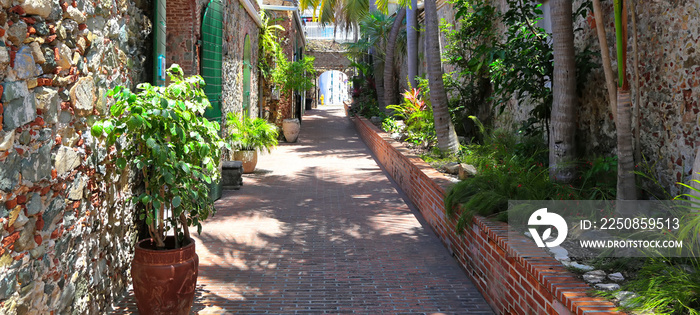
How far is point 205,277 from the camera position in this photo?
17.7 feet

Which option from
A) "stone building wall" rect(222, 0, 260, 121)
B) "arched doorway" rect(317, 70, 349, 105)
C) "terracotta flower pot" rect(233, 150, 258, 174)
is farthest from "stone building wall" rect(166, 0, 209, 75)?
"arched doorway" rect(317, 70, 349, 105)

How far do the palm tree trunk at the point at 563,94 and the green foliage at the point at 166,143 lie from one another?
3379 millimetres

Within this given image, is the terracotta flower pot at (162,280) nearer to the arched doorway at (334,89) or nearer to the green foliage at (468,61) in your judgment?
the green foliage at (468,61)

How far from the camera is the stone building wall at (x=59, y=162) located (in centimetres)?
306

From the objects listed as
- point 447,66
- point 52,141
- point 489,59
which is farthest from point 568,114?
point 447,66

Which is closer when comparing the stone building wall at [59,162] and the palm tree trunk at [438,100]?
the stone building wall at [59,162]

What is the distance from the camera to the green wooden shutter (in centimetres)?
565

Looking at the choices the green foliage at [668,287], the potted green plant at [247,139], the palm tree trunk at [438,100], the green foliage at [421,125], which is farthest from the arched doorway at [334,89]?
the green foliage at [668,287]

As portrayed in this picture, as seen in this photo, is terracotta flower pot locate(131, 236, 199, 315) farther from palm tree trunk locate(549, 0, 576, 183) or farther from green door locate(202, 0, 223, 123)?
green door locate(202, 0, 223, 123)

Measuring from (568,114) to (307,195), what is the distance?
15.0 ft

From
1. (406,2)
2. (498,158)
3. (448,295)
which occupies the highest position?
(406,2)

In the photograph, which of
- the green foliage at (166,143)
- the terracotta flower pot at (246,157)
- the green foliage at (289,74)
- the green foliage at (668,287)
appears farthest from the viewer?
the green foliage at (289,74)

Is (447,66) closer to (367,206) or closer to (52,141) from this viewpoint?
(367,206)

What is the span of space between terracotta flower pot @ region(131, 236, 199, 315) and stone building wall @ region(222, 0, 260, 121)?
592 cm
